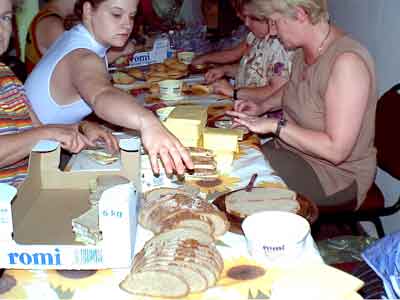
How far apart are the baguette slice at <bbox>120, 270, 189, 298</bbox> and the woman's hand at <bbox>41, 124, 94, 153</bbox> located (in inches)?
27.2

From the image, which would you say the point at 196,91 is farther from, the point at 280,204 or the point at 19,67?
the point at 19,67

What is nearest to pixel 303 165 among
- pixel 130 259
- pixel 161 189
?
pixel 161 189

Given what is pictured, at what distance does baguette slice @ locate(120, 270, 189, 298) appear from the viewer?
1157 mm

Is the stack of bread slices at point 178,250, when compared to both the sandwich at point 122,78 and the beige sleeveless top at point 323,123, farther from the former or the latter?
the sandwich at point 122,78

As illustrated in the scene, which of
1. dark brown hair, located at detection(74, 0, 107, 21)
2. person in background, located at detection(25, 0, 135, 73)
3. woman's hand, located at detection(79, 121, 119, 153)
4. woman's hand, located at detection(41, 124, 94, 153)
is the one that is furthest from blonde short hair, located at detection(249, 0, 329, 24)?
person in background, located at detection(25, 0, 135, 73)

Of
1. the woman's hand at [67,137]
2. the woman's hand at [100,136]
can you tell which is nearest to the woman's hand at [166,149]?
the woman's hand at [67,137]

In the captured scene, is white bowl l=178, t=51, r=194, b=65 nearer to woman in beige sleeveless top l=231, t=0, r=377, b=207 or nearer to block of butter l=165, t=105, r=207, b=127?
woman in beige sleeveless top l=231, t=0, r=377, b=207

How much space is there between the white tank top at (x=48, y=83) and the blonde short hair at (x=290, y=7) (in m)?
0.56

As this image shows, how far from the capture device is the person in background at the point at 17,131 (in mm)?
1775

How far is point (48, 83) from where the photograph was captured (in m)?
2.16

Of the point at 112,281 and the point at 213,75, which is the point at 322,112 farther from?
the point at 112,281

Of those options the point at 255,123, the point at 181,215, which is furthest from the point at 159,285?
the point at 255,123

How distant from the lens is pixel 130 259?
124 cm

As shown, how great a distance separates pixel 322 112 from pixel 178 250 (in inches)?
46.0
